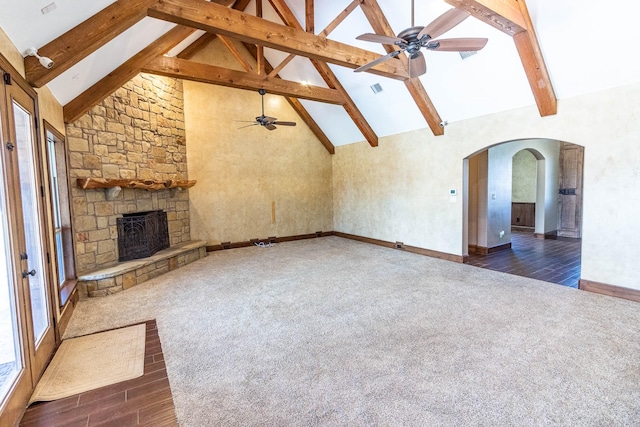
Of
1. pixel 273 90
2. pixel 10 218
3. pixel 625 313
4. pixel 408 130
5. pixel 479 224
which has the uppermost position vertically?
pixel 273 90

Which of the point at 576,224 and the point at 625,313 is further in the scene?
the point at 576,224

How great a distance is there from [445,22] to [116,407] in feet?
14.1

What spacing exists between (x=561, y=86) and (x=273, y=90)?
195 inches

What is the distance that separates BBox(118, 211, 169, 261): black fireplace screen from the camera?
518cm

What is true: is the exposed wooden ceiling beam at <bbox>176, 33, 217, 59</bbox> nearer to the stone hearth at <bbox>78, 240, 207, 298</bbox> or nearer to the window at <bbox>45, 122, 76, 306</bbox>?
the window at <bbox>45, 122, 76, 306</bbox>

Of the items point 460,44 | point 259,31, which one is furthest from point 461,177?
point 259,31

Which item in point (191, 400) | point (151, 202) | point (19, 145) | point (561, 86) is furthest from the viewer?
point (151, 202)

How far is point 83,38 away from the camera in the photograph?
288cm

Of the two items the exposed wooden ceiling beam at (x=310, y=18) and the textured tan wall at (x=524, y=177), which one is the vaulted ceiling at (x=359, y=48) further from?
the textured tan wall at (x=524, y=177)

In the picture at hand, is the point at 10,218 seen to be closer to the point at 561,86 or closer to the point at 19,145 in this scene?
the point at 19,145

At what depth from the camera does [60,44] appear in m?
2.81

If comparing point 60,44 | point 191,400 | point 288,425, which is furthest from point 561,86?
point 60,44

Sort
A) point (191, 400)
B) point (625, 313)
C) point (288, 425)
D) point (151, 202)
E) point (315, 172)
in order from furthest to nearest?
point (315, 172), point (151, 202), point (625, 313), point (191, 400), point (288, 425)

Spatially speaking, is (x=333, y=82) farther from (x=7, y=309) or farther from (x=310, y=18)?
(x=7, y=309)
